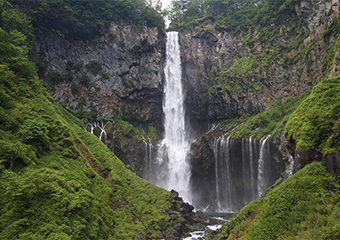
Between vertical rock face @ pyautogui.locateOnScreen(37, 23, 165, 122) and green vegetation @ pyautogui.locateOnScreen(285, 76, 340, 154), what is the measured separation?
1006 inches

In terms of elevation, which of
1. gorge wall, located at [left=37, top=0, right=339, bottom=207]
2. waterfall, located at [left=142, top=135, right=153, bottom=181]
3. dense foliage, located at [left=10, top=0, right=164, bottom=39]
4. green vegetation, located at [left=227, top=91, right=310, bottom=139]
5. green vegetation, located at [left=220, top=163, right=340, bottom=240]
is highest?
dense foliage, located at [left=10, top=0, right=164, bottom=39]

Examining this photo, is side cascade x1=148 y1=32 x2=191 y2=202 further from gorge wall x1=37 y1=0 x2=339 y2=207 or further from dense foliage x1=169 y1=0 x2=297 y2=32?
dense foliage x1=169 y1=0 x2=297 y2=32

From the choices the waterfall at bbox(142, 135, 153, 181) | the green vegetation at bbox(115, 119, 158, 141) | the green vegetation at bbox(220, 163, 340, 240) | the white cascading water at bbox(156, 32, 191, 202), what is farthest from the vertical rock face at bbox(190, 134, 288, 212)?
the green vegetation at bbox(220, 163, 340, 240)

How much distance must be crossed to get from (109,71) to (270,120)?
74.5ft

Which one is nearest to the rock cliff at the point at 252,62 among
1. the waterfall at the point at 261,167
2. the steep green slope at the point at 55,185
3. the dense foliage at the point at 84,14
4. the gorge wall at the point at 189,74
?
the gorge wall at the point at 189,74

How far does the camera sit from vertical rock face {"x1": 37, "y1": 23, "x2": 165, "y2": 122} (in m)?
31.3

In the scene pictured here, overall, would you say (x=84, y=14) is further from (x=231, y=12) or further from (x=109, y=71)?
(x=231, y=12)

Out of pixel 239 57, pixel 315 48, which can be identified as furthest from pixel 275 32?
pixel 315 48

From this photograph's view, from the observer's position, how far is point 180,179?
32.0 m

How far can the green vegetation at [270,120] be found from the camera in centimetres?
2669

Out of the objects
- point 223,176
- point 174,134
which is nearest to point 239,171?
point 223,176

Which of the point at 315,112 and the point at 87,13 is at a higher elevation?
the point at 87,13

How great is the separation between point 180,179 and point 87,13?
26397mm

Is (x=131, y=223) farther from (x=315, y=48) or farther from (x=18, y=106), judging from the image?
(x=315, y=48)
